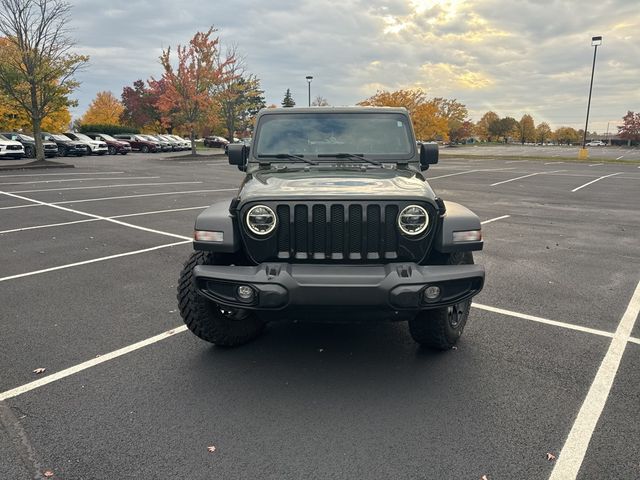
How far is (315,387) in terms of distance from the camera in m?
3.23

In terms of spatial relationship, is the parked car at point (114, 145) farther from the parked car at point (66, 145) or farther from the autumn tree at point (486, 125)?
the autumn tree at point (486, 125)

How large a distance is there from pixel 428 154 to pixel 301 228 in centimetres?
197

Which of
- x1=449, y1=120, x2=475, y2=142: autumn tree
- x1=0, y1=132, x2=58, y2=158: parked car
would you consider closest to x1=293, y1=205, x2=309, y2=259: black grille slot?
x1=0, y1=132, x2=58, y2=158: parked car

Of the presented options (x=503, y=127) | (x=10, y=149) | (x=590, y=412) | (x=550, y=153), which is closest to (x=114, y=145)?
(x=10, y=149)

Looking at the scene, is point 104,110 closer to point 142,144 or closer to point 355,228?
point 142,144

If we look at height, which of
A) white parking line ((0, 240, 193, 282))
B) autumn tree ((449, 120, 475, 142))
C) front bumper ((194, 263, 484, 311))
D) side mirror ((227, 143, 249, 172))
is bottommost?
white parking line ((0, 240, 193, 282))

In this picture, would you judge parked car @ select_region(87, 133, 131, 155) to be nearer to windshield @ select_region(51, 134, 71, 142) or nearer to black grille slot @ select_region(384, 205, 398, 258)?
windshield @ select_region(51, 134, 71, 142)

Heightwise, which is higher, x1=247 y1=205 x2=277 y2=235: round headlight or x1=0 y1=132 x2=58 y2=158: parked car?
x1=0 y1=132 x2=58 y2=158: parked car

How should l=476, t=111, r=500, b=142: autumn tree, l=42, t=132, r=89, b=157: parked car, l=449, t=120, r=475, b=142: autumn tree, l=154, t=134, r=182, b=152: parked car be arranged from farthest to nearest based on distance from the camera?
1. l=476, t=111, r=500, b=142: autumn tree
2. l=449, t=120, r=475, b=142: autumn tree
3. l=154, t=134, r=182, b=152: parked car
4. l=42, t=132, r=89, b=157: parked car

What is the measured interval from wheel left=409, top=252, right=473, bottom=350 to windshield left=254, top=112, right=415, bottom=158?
1.35 meters

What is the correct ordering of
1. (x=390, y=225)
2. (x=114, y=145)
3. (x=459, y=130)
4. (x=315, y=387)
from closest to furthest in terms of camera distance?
(x=390, y=225), (x=315, y=387), (x=114, y=145), (x=459, y=130)

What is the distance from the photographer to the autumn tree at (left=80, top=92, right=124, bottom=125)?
2717 inches

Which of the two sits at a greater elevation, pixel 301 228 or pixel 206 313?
pixel 301 228

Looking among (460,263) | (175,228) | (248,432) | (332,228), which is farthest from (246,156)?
(175,228)
